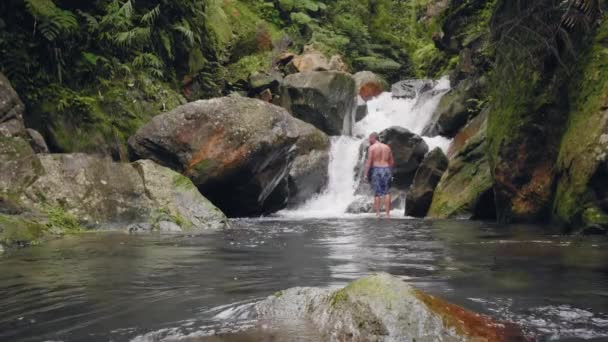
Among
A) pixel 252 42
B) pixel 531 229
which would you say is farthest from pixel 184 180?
pixel 252 42

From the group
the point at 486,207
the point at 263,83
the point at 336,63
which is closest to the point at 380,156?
the point at 486,207

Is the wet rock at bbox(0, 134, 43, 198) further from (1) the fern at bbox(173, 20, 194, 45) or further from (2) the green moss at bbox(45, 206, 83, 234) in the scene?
(1) the fern at bbox(173, 20, 194, 45)

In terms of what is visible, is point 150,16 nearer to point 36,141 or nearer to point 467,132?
point 36,141

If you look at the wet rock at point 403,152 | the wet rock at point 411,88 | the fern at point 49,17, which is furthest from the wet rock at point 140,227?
the wet rock at point 411,88

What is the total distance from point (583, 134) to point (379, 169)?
20.2ft

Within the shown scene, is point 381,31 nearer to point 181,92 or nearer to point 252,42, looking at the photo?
point 252,42

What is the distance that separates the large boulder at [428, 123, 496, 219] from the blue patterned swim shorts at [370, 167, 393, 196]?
3.86ft

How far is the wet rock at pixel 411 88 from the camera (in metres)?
21.9

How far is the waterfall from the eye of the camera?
16.3 meters

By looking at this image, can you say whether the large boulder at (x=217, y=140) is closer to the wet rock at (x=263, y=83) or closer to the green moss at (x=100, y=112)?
the green moss at (x=100, y=112)

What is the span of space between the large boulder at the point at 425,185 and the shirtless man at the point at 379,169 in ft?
1.83

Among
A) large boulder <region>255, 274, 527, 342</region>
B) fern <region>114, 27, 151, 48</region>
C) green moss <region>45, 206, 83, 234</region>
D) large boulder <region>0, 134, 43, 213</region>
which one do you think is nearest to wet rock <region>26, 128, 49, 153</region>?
large boulder <region>0, 134, 43, 213</region>

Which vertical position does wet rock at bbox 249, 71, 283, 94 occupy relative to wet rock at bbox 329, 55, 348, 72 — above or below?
below

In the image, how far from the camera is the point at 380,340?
308cm
